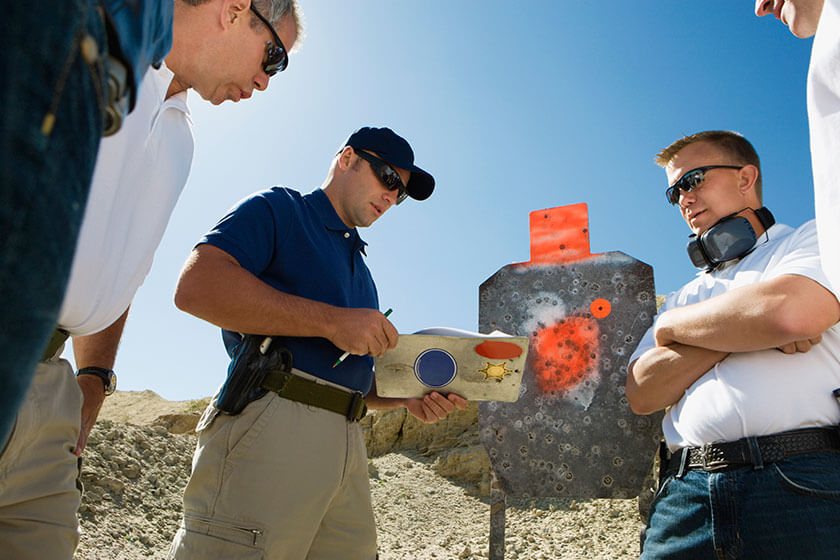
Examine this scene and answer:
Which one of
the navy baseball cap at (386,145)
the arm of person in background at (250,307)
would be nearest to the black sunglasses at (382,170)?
the navy baseball cap at (386,145)

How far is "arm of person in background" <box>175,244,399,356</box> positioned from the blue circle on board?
0.33 m

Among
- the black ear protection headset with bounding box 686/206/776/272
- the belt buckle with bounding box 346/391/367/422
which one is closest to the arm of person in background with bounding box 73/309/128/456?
the belt buckle with bounding box 346/391/367/422

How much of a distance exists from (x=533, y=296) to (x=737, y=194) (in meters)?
1.20

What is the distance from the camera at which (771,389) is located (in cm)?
163

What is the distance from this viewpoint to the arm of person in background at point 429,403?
2.09 m

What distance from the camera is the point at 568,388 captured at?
300 cm

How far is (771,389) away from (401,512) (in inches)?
264

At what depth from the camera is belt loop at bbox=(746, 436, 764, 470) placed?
1567 mm

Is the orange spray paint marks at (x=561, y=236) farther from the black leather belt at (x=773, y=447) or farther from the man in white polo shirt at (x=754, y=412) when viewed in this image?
the black leather belt at (x=773, y=447)

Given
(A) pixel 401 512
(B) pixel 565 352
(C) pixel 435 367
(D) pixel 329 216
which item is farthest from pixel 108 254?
(A) pixel 401 512

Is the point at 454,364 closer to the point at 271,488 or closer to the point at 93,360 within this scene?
the point at 271,488

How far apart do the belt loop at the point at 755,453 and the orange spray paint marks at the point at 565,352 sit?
1394 mm

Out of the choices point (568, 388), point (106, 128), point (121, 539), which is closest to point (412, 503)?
point (121, 539)

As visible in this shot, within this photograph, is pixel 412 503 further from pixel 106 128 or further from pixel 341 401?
pixel 106 128
